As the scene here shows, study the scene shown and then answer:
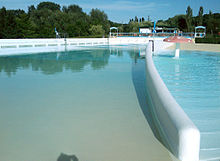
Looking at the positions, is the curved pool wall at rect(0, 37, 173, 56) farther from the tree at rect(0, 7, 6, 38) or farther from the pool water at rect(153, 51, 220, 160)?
the pool water at rect(153, 51, 220, 160)

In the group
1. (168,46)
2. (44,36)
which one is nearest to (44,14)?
(44,36)

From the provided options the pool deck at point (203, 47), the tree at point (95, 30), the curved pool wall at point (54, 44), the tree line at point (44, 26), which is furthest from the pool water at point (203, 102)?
the tree at point (95, 30)

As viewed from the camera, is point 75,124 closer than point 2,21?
Yes

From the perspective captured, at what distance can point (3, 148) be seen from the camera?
3.84 meters

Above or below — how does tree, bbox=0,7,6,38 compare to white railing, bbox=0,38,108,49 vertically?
above

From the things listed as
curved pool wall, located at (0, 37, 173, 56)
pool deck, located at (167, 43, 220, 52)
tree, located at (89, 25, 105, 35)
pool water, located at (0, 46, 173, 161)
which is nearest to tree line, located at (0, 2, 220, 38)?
tree, located at (89, 25, 105, 35)

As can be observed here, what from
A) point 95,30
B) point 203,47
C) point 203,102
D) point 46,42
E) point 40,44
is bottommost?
point 203,102

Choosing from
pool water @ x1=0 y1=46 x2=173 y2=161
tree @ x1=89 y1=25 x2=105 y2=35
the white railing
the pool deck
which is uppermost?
tree @ x1=89 y1=25 x2=105 y2=35

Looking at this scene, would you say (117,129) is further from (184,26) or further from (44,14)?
(184,26)

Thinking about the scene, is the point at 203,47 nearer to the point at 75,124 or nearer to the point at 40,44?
the point at 40,44

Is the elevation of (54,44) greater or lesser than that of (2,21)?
lesser

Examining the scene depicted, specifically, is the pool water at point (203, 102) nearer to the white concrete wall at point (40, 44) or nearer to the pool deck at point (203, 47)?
the pool deck at point (203, 47)

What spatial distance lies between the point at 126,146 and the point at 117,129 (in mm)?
720

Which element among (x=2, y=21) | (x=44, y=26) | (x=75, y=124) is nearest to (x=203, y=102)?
(x=75, y=124)
